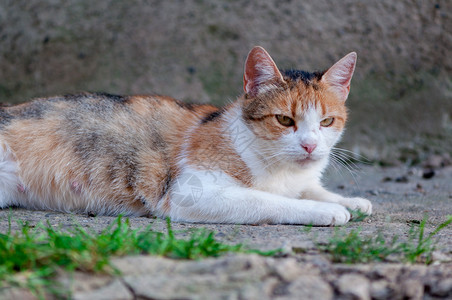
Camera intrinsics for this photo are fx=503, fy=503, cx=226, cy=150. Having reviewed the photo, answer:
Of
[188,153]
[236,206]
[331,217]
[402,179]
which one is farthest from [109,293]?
[402,179]

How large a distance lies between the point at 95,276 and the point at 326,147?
192 centimetres

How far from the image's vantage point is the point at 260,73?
3557 millimetres

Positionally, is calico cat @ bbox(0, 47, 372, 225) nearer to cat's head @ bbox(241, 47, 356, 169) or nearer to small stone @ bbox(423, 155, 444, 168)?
cat's head @ bbox(241, 47, 356, 169)

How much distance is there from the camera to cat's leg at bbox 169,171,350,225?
3184 mm

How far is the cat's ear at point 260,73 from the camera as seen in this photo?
3473 millimetres

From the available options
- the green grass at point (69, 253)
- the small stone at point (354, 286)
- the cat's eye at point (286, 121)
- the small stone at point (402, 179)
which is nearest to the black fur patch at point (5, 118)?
the green grass at point (69, 253)

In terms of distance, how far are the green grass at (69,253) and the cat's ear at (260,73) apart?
1537 millimetres

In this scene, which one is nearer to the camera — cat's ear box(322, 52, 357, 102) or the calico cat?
the calico cat

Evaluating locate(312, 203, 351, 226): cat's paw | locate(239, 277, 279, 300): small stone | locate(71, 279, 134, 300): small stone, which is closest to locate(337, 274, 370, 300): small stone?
locate(239, 277, 279, 300): small stone

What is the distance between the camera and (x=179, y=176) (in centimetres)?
349

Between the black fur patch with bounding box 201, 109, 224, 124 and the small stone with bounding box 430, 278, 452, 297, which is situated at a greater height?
the black fur patch with bounding box 201, 109, 224, 124

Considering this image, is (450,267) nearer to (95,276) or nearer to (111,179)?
(95,276)

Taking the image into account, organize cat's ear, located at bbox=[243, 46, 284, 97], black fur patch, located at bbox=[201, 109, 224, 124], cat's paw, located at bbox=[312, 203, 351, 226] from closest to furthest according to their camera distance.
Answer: cat's paw, located at bbox=[312, 203, 351, 226], cat's ear, located at bbox=[243, 46, 284, 97], black fur patch, located at bbox=[201, 109, 224, 124]

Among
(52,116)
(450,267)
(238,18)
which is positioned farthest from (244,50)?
(450,267)
